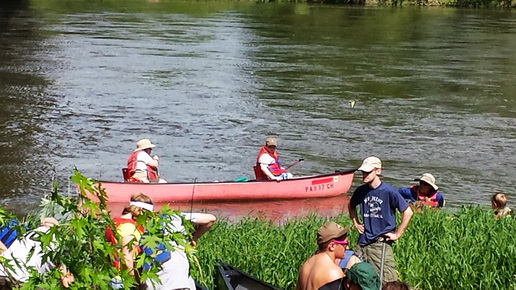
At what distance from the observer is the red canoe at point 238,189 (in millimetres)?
13344

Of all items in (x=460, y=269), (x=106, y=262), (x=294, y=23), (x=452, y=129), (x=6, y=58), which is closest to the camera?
(x=106, y=262)

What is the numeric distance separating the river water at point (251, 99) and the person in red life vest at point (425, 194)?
12.5 ft

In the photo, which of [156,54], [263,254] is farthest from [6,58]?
[263,254]

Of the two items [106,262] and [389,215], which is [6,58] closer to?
[389,215]

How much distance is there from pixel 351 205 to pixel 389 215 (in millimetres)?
481

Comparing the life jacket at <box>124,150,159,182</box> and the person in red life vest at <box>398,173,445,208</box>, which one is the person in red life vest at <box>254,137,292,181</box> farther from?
the person in red life vest at <box>398,173,445,208</box>

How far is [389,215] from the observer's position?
7.54 m

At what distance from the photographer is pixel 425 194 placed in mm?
10961

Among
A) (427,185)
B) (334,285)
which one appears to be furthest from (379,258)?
(427,185)

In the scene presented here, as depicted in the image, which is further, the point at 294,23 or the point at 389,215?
the point at 294,23

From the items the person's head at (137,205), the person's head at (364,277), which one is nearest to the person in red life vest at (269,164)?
the person's head at (137,205)

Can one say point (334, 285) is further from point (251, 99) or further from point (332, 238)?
point (251, 99)

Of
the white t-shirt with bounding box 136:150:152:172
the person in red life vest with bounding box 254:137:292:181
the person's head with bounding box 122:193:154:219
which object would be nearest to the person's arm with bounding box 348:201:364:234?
the person's head with bounding box 122:193:154:219

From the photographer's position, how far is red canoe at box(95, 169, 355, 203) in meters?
13.3
